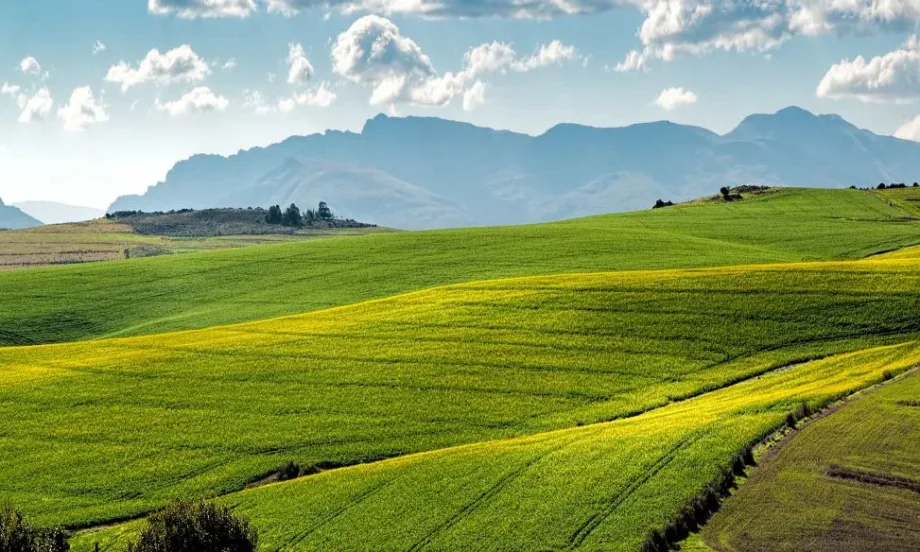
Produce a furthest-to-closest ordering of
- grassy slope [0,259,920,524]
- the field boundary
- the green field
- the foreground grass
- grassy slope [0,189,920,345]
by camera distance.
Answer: grassy slope [0,189,920,345] < grassy slope [0,259,920,524] < the green field < the foreground grass < the field boundary

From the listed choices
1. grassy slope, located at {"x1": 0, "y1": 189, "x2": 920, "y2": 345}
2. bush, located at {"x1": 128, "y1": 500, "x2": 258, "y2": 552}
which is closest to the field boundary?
bush, located at {"x1": 128, "y1": 500, "x2": 258, "y2": 552}

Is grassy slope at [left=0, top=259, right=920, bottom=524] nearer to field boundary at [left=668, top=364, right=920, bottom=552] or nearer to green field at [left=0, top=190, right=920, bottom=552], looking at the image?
green field at [left=0, top=190, right=920, bottom=552]

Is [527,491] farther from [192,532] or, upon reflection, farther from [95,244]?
[95,244]

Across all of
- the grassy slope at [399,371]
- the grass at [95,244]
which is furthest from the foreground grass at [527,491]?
the grass at [95,244]

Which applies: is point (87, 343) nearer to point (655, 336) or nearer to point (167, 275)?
point (167, 275)

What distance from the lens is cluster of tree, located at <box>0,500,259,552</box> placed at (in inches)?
1056

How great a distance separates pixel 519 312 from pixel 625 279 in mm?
8331

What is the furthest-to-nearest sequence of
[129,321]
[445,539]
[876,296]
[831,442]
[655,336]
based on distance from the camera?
[129,321] → [876,296] → [655,336] → [831,442] → [445,539]

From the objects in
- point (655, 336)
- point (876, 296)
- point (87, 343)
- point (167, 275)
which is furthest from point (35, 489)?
point (167, 275)

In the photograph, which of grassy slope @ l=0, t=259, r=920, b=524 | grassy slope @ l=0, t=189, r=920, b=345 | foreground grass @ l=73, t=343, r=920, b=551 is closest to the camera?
foreground grass @ l=73, t=343, r=920, b=551

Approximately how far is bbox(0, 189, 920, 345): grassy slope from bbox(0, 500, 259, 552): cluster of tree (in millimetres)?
39001

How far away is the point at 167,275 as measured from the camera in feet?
279

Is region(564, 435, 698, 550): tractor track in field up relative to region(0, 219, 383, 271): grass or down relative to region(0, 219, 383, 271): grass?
down

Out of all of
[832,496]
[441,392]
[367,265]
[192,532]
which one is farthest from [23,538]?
[367,265]
